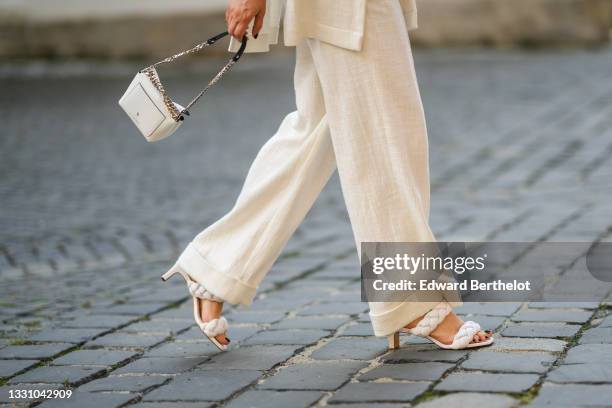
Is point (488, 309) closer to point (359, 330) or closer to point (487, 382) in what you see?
point (359, 330)

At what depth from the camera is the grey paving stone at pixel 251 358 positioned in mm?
3635

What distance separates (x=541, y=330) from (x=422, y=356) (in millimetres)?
468

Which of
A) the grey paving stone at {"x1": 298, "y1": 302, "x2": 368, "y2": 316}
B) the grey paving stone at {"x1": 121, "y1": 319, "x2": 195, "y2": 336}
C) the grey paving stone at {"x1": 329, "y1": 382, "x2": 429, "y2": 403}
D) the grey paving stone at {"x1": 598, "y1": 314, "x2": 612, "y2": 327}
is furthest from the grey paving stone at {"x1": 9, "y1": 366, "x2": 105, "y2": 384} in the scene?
the grey paving stone at {"x1": 598, "y1": 314, "x2": 612, "y2": 327}

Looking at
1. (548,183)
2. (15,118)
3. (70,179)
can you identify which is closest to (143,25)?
(15,118)

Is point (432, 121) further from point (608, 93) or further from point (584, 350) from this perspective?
point (584, 350)

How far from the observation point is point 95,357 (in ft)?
12.8

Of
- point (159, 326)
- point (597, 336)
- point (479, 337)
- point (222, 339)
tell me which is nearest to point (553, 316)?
point (597, 336)

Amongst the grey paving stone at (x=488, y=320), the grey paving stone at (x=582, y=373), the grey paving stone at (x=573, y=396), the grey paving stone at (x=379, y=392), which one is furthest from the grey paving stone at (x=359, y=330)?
the grey paving stone at (x=573, y=396)

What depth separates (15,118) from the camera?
1262cm

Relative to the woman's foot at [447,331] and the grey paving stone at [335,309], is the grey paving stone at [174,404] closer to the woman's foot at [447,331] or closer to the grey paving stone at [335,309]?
the woman's foot at [447,331]

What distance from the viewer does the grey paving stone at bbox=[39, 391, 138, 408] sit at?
329cm

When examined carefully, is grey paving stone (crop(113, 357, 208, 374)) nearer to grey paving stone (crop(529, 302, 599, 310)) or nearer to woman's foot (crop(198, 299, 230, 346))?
woman's foot (crop(198, 299, 230, 346))

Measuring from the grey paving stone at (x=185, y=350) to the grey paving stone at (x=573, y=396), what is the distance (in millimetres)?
1197

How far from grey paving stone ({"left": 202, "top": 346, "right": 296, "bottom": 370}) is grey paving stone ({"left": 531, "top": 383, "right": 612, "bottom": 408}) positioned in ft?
2.91
